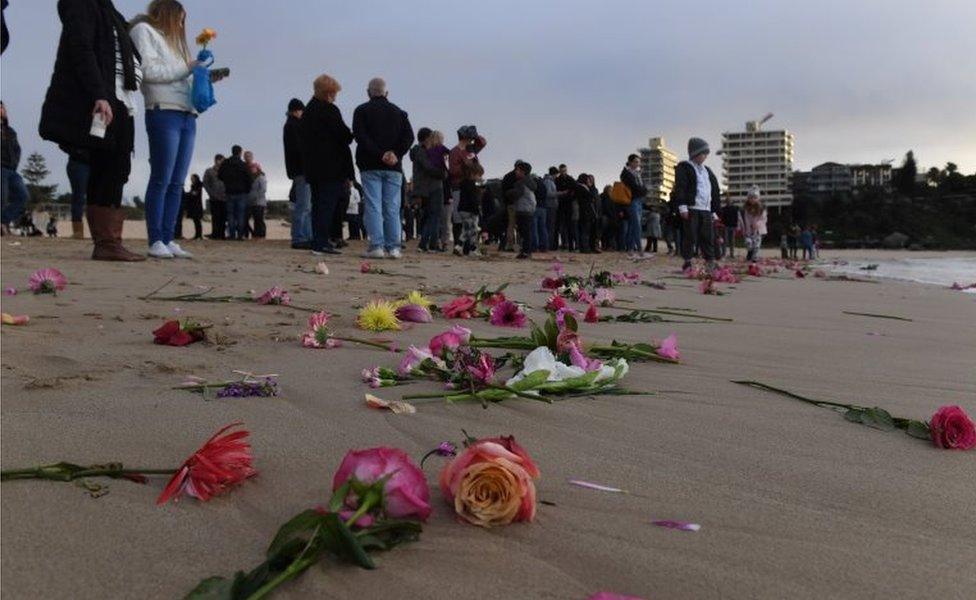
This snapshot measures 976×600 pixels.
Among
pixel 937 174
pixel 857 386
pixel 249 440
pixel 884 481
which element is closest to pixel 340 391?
pixel 249 440

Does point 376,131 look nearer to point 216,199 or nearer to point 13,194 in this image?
point 13,194

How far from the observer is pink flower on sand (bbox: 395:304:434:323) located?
9.85ft

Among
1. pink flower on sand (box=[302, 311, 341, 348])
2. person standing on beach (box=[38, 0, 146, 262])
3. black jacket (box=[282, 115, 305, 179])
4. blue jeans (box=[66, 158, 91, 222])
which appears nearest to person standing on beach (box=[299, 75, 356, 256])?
black jacket (box=[282, 115, 305, 179])

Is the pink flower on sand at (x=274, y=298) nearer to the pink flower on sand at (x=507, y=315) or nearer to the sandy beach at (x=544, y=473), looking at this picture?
the sandy beach at (x=544, y=473)

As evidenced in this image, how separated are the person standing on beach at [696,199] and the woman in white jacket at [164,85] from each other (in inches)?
211

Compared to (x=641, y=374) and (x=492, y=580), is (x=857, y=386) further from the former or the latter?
(x=492, y=580)

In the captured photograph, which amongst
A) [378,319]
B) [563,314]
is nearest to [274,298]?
[378,319]

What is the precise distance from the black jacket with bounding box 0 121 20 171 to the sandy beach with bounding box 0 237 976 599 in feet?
26.9

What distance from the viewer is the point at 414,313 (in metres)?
3.03

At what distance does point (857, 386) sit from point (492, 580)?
5.59ft

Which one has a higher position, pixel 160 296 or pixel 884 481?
pixel 160 296

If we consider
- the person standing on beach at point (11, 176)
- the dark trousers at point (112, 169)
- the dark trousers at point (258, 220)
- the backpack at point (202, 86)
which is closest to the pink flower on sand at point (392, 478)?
the dark trousers at point (112, 169)

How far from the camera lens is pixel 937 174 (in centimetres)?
8094

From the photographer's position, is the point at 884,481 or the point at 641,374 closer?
the point at 884,481
